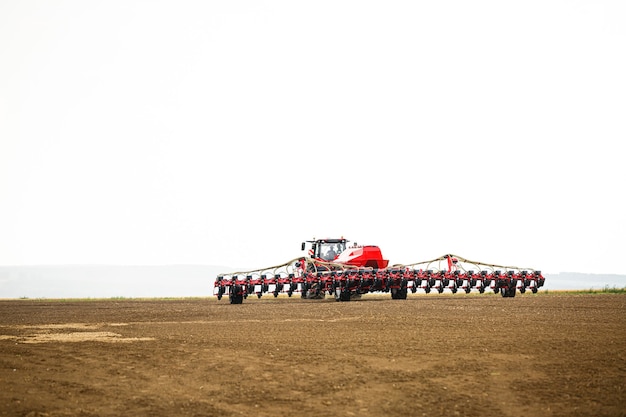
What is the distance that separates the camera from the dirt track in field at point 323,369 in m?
10.9

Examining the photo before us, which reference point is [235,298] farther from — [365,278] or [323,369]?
[323,369]

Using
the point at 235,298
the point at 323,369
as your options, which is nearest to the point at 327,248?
the point at 235,298

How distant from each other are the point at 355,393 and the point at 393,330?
7.94m

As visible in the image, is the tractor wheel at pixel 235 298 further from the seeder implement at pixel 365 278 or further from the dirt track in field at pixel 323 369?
the dirt track in field at pixel 323 369

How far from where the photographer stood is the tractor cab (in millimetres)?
40872

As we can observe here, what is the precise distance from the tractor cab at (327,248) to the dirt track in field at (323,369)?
18795mm

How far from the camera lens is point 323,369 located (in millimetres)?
13438

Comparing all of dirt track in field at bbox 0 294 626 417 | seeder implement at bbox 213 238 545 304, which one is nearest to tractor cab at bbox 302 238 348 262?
seeder implement at bbox 213 238 545 304

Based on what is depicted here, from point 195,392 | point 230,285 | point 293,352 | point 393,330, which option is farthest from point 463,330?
point 230,285

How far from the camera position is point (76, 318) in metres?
26.5

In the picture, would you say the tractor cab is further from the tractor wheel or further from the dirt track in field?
the dirt track in field

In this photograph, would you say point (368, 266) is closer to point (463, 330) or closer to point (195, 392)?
point (463, 330)

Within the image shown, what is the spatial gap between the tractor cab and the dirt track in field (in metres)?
18.8

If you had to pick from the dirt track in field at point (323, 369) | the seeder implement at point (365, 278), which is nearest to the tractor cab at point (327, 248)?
the seeder implement at point (365, 278)
